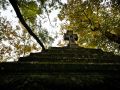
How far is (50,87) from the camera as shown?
248 cm

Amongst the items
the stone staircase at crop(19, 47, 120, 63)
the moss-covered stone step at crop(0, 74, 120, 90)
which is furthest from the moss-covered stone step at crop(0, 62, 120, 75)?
the stone staircase at crop(19, 47, 120, 63)

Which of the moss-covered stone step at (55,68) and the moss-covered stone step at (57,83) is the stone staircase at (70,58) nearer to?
the moss-covered stone step at (55,68)

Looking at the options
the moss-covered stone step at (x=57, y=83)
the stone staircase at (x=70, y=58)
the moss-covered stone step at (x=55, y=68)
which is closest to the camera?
the moss-covered stone step at (x=57, y=83)

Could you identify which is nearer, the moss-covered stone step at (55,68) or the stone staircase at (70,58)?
the moss-covered stone step at (55,68)

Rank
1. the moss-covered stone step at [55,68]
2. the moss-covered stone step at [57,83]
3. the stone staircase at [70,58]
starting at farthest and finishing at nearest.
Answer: the stone staircase at [70,58], the moss-covered stone step at [55,68], the moss-covered stone step at [57,83]

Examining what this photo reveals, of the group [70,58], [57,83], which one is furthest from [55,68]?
[70,58]

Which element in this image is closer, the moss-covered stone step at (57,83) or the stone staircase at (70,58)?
the moss-covered stone step at (57,83)

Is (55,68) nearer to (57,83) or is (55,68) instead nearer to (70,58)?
(57,83)

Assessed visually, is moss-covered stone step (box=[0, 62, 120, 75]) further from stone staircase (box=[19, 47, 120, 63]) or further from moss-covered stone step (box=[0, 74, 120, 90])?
stone staircase (box=[19, 47, 120, 63])

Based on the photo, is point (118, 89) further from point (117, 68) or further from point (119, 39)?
point (119, 39)

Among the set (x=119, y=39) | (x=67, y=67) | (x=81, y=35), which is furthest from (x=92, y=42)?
(x=67, y=67)

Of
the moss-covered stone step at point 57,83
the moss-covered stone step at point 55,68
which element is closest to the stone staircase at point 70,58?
the moss-covered stone step at point 55,68

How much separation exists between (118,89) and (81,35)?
18.5m

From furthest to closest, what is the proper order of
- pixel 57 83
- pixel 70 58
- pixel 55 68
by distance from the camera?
pixel 70 58, pixel 55 68, pixel 57 83
